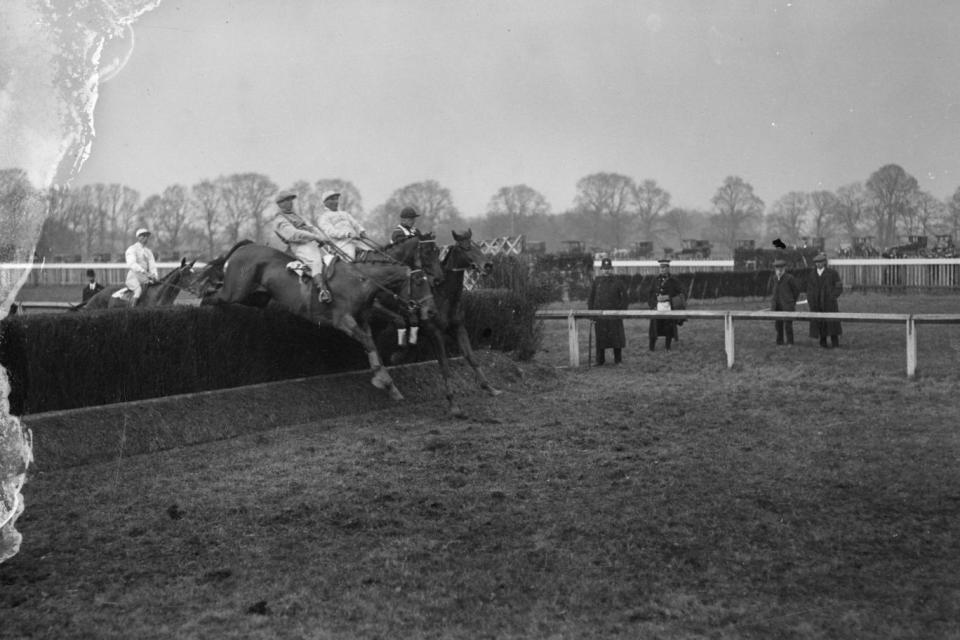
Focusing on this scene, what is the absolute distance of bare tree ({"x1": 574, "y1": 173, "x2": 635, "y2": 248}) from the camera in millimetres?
58438

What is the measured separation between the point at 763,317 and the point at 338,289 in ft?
24.2

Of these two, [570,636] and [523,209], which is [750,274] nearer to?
[523,209]

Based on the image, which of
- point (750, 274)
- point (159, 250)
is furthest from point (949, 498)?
point (159, 250)

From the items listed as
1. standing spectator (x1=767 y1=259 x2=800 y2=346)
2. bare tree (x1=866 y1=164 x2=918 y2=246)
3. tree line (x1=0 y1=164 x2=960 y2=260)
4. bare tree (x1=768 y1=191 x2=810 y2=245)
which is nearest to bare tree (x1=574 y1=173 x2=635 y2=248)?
tree line (x1=0 y1=164 x2=960 y2=260)

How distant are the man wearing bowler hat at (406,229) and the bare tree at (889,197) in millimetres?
28655

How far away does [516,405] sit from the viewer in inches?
505

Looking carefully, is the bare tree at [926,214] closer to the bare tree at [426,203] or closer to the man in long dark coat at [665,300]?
the bare tree at [426,203]

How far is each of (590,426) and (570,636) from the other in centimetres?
619

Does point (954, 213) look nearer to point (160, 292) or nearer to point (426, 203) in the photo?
point (426, 203)

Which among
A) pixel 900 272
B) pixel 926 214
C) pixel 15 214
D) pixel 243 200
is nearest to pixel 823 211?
pixel 926 214

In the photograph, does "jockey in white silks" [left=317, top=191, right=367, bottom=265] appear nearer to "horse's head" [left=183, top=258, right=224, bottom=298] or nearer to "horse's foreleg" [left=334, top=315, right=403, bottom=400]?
"horse's foreleg" [left=334, top=315, right=403, bottom=400]

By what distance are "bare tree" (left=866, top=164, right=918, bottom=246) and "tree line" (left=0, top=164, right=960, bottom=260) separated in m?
0.05

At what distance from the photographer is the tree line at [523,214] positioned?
29109 mm

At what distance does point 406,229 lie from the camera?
13352 mm
